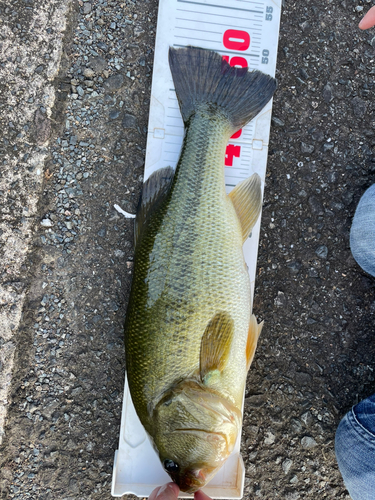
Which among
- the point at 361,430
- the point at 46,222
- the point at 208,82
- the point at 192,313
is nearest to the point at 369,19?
the point at 208,82

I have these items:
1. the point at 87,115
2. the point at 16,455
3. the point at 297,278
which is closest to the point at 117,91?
the point at 87,115

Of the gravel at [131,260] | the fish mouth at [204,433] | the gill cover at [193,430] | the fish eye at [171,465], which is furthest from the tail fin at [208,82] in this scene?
the fish eye at [171,465]

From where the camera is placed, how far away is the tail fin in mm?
2076

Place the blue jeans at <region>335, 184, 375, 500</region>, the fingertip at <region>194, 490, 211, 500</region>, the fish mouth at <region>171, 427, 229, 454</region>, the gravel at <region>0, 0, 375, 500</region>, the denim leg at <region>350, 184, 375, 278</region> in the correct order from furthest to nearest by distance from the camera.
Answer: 1. the gravel at <region>0, 0, 375, 500</region>
2. the denim leg at <region>350, 184, 375, 278</region>
3. the blue jeans at <region>335, 184, 375, 500</region>
4. the fingertip at <region>194, 490, 211, 500</region>
5. the fish mouth at <region>171, 427, 229, 454</region>

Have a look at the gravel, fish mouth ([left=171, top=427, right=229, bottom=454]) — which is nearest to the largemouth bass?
fish mouth ([left=171, top=427, right=229, bottom=454])

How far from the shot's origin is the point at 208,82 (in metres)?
2.08

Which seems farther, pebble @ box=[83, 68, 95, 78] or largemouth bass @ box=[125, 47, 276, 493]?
pebble @ box=[83, 68, 95, 78]

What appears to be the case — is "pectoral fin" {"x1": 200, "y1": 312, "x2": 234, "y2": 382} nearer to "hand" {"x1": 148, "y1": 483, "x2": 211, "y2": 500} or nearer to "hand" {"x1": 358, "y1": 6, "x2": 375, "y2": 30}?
"hand" {"x1": 148, "y1": 483, "x2": 211, "y2": 500}

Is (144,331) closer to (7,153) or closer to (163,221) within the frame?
(163,221)

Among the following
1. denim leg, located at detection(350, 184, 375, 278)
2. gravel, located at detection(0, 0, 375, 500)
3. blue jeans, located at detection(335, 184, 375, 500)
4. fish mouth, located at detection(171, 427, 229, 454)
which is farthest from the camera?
gravel, located at detection(0, 0, 375, 500)

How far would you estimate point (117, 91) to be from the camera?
232 cm

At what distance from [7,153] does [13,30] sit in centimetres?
76

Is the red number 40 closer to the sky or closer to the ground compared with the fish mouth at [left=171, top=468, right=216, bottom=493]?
closer to the sky

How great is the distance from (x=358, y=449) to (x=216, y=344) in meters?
1.09
